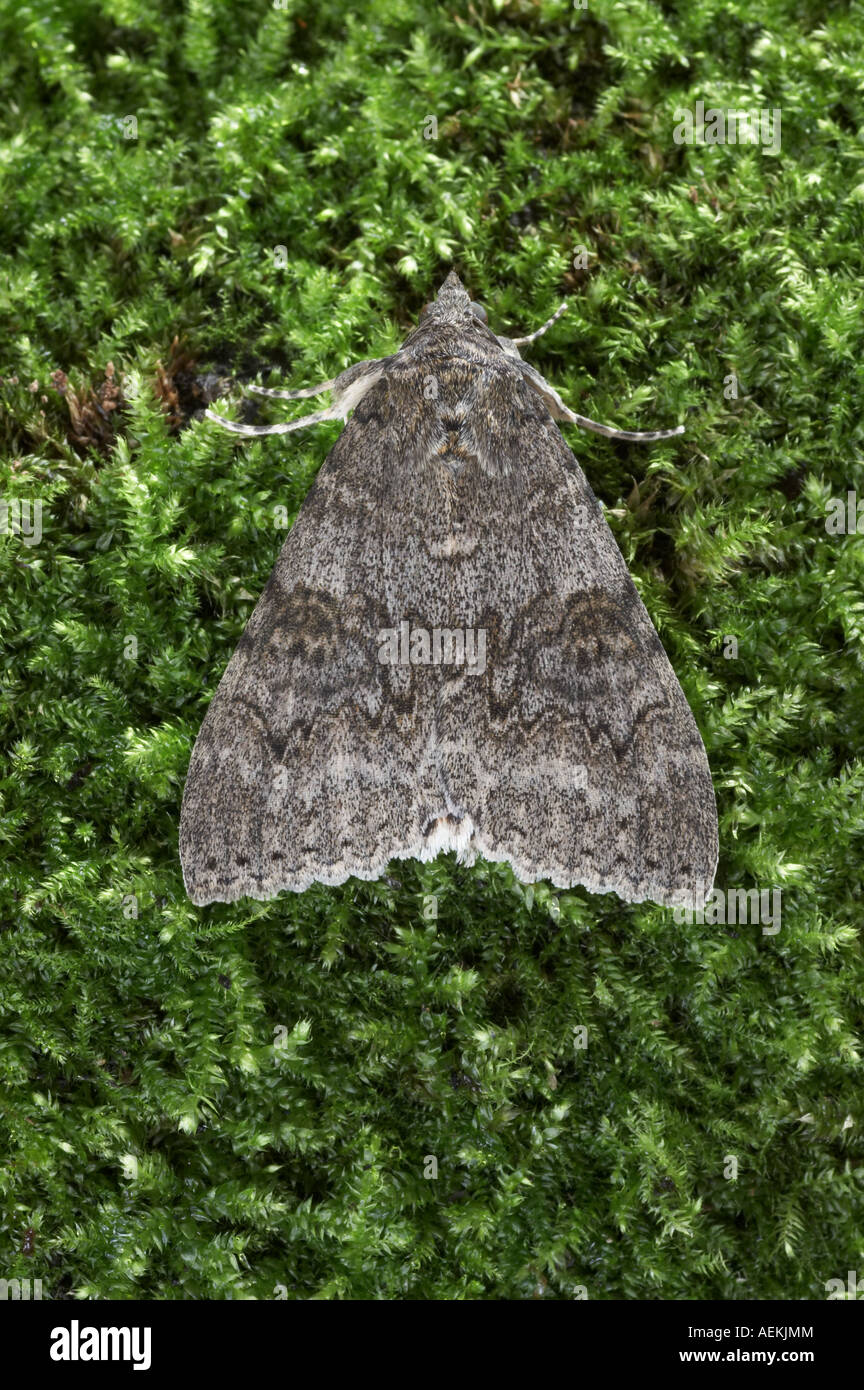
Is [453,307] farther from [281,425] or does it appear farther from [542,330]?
[281,425]

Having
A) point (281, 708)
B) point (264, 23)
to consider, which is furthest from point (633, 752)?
point (264, 23)

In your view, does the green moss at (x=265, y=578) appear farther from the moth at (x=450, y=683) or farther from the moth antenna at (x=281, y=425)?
the moth at (x=450, y=683)

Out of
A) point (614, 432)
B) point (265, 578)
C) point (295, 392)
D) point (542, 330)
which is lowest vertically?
point (265, 578)

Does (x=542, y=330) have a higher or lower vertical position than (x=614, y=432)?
higher

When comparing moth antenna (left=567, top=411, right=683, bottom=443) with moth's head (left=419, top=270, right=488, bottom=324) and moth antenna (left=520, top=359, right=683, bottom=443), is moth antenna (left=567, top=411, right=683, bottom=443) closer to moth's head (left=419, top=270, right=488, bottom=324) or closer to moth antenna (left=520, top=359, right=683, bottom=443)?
moth antenna (left=520, top=359, right=683, bottom=443)

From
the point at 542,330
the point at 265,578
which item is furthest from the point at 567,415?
the point at 265,578

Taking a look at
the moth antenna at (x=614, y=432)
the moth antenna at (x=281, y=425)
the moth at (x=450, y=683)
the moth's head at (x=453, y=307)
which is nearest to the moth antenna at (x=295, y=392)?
the moth antenna at (x=281, y=425)

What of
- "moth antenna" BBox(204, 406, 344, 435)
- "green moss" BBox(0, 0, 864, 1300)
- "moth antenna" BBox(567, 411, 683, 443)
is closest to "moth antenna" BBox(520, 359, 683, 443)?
"moth antenna" BBox(567, 411, 683, 443)
